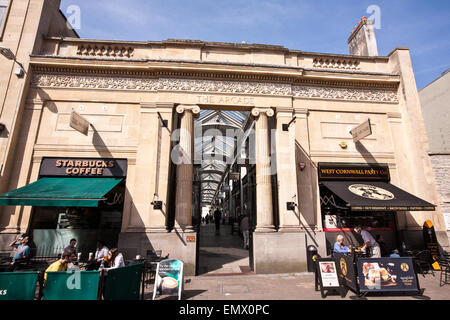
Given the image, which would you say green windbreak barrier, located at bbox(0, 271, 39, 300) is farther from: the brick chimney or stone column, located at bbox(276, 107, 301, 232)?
the brick chimney

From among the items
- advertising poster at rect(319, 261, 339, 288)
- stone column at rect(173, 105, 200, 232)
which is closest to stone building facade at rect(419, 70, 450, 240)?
advertising poster at rect(319, 261, 339, 288)

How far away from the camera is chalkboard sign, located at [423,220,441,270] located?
29.9 feet

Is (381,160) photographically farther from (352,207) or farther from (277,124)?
(277,124)

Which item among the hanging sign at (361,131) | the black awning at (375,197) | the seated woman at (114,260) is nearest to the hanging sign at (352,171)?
the black awning at (375,197)

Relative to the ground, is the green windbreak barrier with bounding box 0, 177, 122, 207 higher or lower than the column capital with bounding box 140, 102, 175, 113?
lower

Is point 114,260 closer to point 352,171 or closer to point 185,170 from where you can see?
point 185,170

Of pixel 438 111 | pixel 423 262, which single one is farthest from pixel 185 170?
pixel 438 111

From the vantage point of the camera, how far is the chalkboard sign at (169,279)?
235 inches

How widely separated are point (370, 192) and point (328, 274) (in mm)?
4961

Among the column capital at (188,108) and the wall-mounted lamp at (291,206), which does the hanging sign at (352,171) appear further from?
the column capital at (188,108)

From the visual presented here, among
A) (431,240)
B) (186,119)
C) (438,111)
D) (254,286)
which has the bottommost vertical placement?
(254,286)

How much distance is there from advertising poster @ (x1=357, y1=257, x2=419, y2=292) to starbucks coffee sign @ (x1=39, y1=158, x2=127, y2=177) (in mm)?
9225

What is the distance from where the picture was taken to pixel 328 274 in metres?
6.48

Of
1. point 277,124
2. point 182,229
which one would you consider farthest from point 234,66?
point 182,229
